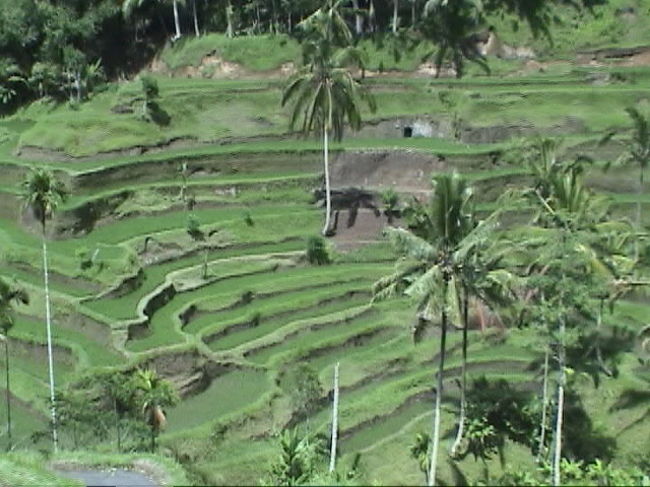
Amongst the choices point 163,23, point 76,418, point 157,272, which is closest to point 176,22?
point 163,23

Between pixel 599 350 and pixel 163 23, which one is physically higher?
pixel 163 23

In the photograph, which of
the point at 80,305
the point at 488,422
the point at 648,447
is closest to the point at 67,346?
the point at 80,305

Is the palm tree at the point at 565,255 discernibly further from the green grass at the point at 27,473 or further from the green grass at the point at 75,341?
the green grass at the point at 75,341

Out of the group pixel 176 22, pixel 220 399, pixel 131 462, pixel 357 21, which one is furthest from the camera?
pixel 176 22

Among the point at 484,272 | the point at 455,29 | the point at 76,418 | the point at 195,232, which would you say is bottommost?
the point at 76,418

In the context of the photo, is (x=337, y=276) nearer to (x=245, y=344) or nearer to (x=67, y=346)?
(x=245, y=344)

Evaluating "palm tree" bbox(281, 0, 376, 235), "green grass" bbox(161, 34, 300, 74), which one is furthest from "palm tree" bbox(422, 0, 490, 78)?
"palm tree" bbox(281, 0, 376, 235)

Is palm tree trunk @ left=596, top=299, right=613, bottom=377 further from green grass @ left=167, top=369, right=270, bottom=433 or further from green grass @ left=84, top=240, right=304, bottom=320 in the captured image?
green grass @ left=84, top=240, right=304, bottom=320

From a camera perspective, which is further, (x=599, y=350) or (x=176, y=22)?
(x=176, y=22)

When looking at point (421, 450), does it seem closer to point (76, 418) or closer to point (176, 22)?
point (76, 418)
